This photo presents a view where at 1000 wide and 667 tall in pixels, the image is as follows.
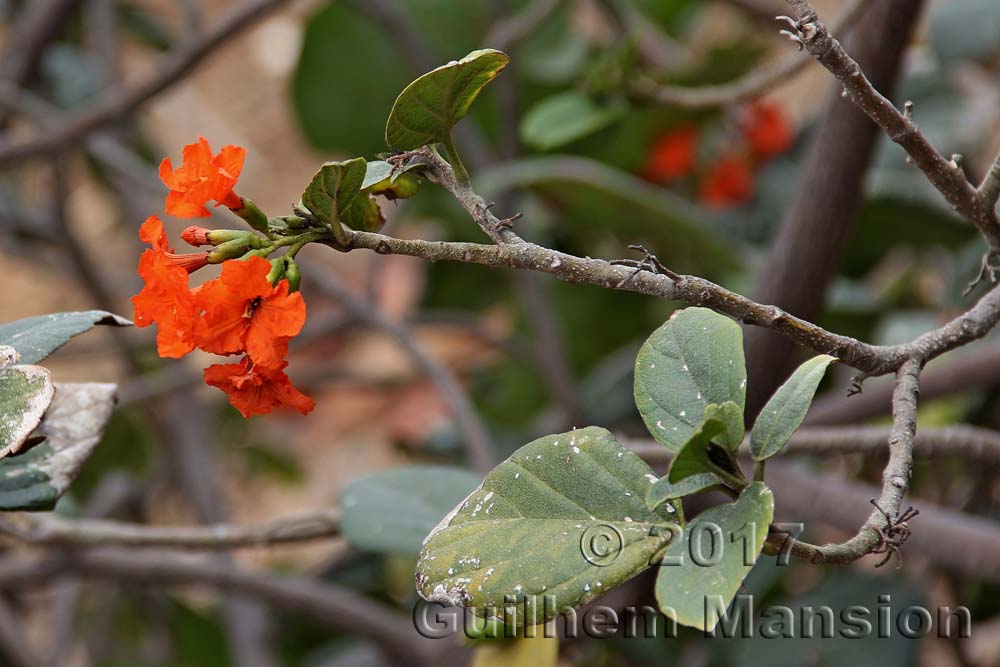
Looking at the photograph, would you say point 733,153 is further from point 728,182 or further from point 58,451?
point 58,451

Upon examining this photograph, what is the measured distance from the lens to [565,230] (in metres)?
1.32

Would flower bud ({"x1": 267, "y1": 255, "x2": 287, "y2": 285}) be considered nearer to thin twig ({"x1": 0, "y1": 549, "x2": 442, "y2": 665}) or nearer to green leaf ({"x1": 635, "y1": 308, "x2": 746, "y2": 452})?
green leaf ({"x1": 635, "y1": 308, "x2": 746, "y2": 452})

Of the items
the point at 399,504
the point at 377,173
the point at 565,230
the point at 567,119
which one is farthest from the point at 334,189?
the point at 565,230

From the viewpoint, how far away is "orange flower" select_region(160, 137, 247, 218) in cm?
37

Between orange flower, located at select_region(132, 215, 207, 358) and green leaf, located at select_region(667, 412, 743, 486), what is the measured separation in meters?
0.17

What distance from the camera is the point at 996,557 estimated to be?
27.0 inches

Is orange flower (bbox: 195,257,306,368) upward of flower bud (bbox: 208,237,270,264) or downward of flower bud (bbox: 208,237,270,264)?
downward

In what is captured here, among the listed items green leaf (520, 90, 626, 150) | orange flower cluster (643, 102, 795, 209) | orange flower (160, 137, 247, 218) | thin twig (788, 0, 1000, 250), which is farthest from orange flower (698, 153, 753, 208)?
orange flower (160, 137, 247, 218)

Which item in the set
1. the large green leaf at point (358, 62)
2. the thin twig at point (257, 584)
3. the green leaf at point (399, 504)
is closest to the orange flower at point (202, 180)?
→ the green leaf at point (399, 504)

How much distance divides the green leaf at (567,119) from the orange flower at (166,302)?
1.42 ft

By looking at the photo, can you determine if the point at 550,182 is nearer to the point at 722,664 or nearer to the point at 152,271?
the point at 722,664

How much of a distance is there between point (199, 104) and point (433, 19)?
1.72 metres

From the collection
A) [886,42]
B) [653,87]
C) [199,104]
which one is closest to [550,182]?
[653,87]

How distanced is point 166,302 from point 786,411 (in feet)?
0.72
